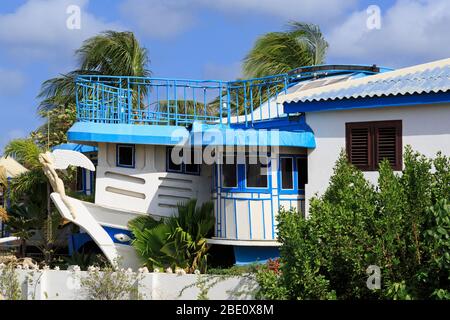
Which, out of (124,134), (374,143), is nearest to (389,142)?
(374,143)

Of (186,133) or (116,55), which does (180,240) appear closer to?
(186,133)

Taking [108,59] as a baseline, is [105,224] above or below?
below

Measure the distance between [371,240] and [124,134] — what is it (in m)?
7.18

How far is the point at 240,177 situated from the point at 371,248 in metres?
5.35

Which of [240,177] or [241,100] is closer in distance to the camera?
[240,177]

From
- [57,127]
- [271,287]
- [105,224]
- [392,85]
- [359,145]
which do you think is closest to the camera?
[271,287]

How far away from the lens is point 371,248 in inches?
482

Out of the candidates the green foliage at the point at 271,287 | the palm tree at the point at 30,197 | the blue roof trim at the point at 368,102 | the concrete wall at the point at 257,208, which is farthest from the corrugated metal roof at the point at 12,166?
the green foliage at the point at 271,287

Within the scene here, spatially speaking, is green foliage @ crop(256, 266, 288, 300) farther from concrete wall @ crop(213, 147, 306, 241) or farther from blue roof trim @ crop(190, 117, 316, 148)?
blue roof trim @ crop(190, 117, 316, 148)

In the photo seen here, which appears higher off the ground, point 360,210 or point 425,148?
point 425,148

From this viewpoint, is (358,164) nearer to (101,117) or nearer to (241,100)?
(101,117)

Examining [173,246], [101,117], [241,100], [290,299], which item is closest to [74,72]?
[241,100]

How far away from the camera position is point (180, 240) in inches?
680

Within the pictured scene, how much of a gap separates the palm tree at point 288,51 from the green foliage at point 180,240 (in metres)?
12.3
